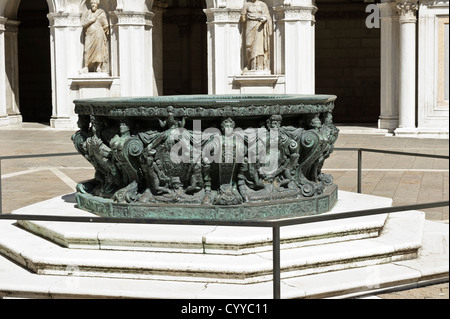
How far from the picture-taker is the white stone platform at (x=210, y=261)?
5.73 m

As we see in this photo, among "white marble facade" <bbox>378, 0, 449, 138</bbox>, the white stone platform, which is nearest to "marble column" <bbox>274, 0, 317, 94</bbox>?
"white marble facade" <bbox>378, 0, 449, 138</bbox>

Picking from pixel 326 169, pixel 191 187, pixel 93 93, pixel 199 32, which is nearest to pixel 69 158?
pixel 326 169

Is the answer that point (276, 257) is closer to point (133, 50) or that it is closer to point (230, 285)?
point (230, 285)

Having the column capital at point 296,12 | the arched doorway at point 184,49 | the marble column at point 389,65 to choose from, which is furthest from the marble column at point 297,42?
the arched doorway at point 184,49

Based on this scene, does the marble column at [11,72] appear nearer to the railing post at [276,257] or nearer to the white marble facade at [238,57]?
the white marble facade at [238,57]

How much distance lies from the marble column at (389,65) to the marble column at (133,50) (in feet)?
21.9

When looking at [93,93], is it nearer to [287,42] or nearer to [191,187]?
[287,42]

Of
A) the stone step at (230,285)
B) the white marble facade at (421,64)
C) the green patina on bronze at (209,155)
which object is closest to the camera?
the stone step at (230,285)

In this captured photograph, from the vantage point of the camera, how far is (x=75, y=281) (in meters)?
5.93

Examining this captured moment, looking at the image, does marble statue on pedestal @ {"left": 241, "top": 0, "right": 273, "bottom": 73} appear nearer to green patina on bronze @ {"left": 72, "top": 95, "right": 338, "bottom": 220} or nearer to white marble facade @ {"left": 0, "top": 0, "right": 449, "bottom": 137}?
white marble facade @ {"left": 0, "top": 0, "right": 449, "bottom": 137}

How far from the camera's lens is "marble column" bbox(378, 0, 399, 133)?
66.2ft

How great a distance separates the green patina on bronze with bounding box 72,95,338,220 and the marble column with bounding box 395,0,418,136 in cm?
1273

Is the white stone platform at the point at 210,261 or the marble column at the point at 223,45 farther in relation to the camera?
the marble column at the point at 223,45
